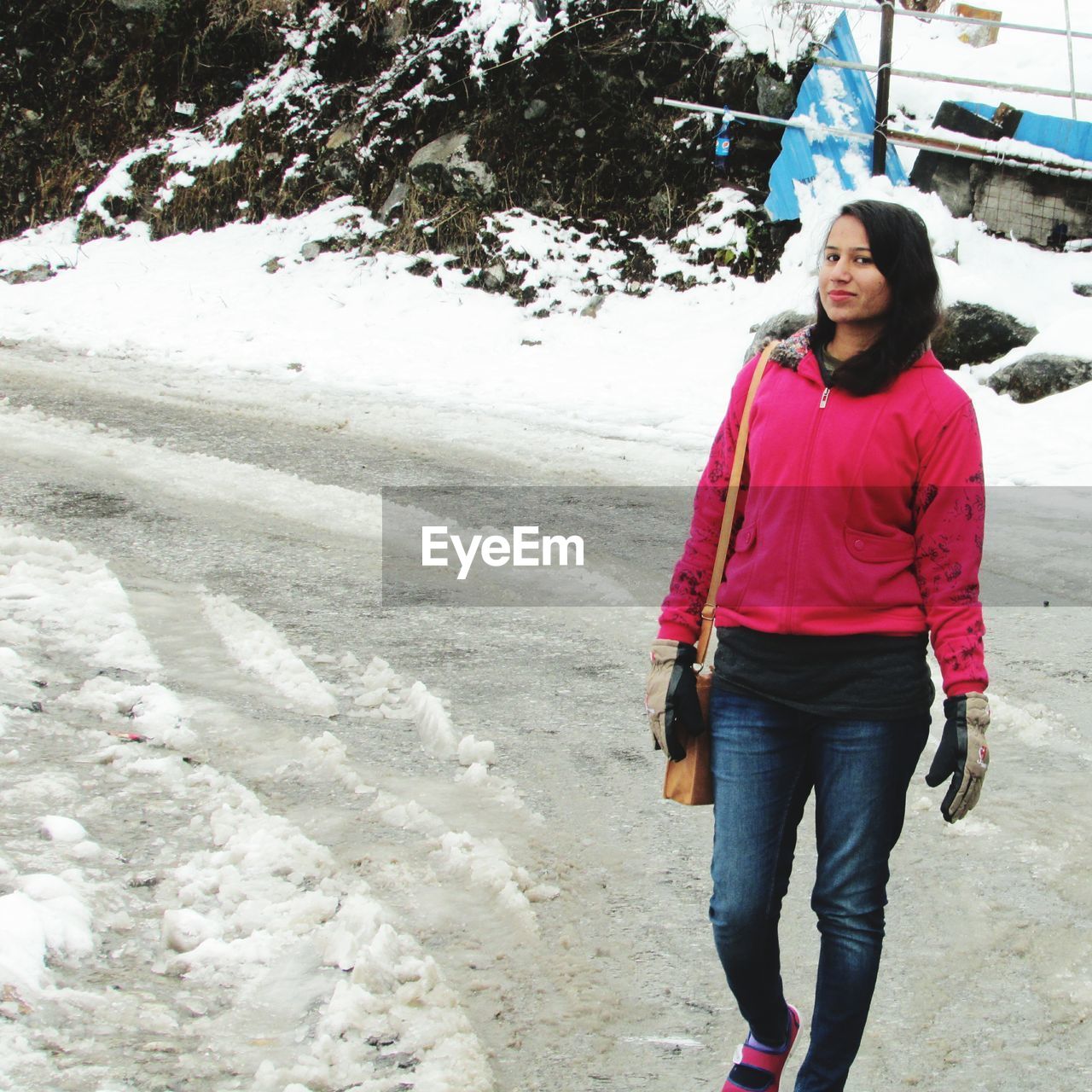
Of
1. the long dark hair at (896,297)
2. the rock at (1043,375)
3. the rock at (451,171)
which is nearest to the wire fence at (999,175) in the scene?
the rock at (1043,375)

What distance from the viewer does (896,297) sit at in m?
2.53

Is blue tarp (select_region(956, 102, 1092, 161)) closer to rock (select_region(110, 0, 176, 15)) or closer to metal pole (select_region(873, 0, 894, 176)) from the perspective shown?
metal pole (select_region(873, 0, 894, 176))

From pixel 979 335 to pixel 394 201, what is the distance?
23.8ft

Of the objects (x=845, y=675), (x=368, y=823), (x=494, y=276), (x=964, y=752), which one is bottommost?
(x=368, y=823)

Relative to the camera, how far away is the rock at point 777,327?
11484 mm

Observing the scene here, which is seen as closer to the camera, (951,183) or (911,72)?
(951,183)

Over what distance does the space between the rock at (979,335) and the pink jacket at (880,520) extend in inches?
362

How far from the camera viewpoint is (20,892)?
316cm

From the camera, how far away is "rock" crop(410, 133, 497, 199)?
14.8 meters

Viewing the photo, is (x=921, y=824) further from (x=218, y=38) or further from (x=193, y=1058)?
(x=218, y=38)

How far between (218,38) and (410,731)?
1557 cm

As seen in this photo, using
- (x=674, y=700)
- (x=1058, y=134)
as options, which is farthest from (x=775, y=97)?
(x=674, y=700)

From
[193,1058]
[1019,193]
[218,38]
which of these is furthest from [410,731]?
[218,38]

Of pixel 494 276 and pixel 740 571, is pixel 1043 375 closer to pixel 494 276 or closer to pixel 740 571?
pixel 494 276
